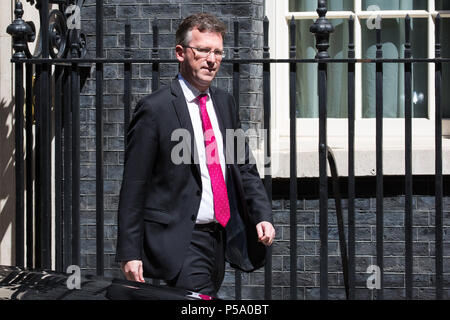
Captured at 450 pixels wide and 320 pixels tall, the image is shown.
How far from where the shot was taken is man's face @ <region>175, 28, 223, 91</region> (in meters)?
4.42

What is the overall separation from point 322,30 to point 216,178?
1.33m

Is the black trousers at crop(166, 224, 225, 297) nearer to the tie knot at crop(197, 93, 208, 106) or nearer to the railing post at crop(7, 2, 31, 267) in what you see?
the tie knot at crop(197, 93, 208, 106)

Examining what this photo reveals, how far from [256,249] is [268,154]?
3.22 ft

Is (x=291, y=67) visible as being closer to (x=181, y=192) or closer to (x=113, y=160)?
(x=181, y=192)

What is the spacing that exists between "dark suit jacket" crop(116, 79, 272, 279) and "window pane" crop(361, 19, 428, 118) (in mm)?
2756

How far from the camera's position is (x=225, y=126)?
14.9 feet

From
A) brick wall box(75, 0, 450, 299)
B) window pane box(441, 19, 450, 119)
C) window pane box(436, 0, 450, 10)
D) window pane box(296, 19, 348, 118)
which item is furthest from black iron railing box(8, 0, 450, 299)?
window pane box(436, 0, 450, 10)

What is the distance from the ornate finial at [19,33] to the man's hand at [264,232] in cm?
199

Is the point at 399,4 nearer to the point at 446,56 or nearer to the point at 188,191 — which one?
the point at 446,56

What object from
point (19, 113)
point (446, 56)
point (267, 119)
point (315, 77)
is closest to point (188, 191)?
point (267, 119)

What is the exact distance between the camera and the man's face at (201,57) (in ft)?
14.5

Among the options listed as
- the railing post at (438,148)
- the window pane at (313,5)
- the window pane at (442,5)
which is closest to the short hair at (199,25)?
the railing post at (438,148)

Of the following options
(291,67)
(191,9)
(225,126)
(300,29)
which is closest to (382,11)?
(300,29)

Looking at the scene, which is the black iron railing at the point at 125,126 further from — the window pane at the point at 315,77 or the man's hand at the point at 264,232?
the window pane at the point at 315,77
